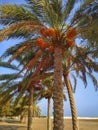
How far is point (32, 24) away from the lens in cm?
1647

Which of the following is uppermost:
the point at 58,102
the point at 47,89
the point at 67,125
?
the point at 47,89

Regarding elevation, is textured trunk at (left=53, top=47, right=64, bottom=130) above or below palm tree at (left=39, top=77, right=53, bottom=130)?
below

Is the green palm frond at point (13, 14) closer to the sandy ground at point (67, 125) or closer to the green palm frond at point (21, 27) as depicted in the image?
the green palm frond at point (21, 27)

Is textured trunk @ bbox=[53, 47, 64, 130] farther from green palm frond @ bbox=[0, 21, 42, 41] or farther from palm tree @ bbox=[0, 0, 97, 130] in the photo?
green palm frond @ bbox=[0, 21, 42, 41]

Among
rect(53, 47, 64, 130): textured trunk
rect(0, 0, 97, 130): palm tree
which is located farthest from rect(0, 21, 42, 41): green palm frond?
rect(53, 47, 64, 130): textured trunk

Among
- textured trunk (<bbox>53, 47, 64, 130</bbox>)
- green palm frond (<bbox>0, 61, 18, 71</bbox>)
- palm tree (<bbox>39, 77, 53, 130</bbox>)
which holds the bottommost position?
textured trunk (<bbox>53, 47, 64, 130</bbox>)

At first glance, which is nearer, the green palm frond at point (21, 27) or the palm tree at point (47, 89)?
the green palm frond at point (21, 27)

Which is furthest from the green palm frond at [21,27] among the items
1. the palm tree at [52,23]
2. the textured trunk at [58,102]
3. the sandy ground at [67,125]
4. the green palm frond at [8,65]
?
the sandy ground at [67,125]

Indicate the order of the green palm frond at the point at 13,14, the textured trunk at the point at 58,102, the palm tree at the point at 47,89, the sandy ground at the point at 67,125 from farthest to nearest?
the sandy ground at the point at 67,125 → the palm tree at the point at 47,89 → the green palm frond at the point at 13,14 → the textured trunk at the point at 58,102

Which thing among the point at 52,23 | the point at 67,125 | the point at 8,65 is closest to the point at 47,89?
the point at 8,65

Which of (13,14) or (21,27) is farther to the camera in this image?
(13,14)

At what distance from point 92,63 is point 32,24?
20.6 feet

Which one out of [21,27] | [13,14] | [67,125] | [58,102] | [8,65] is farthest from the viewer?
[67,125]

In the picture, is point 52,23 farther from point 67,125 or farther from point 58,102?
point 67,125
